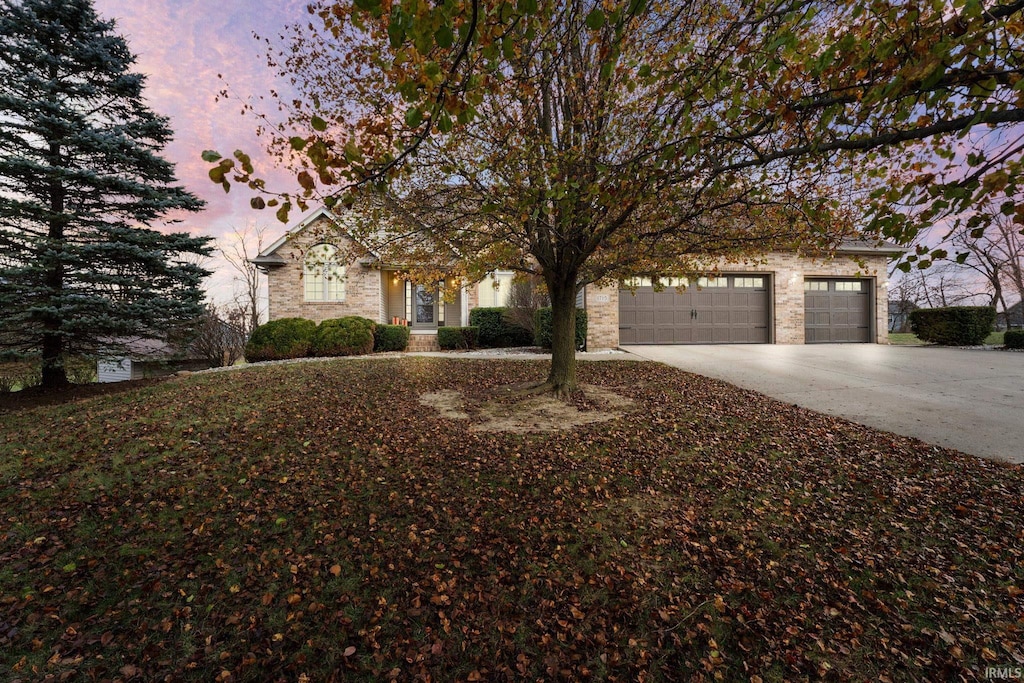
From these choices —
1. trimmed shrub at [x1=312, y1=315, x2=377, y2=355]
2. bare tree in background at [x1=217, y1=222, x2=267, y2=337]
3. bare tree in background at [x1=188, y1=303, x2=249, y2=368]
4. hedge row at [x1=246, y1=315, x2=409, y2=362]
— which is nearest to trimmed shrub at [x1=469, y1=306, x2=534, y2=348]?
hedge row at [x1=246, y1=315, x2=409, y2=362]

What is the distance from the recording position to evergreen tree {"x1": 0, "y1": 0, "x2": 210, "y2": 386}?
7445 millimetres

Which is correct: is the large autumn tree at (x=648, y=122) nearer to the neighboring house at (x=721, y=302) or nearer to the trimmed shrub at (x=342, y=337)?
the neighboring house at (x=721, y=302)

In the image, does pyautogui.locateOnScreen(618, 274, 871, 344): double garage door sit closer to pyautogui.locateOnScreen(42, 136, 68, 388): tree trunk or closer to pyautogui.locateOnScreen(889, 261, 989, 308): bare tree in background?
pyautogui.locateOnScreen(42, 136, 68, 388): tree trunk

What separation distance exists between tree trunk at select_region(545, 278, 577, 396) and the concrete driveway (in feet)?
10.9

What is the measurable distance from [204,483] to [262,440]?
1.12 m

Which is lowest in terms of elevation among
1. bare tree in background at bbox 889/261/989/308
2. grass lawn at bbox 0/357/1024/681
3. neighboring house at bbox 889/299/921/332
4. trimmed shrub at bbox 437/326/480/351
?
grass lawn at bbox 0/357/1024/681

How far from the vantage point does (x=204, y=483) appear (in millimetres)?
3742

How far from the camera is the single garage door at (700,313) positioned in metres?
13.7

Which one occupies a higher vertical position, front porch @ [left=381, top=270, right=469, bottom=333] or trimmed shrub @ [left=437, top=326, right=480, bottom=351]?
front porch @ [left=381, top=270, right=469, bottom=333]

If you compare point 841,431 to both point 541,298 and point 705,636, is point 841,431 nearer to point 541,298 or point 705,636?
point 705,636

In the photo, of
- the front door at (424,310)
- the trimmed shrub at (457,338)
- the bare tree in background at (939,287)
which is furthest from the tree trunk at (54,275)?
the bare tree in background at (939,287)

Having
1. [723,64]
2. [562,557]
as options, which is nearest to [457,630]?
[562,557]

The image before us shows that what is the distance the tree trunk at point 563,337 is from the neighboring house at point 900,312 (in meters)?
33.3

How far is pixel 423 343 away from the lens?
1502 centimetres
